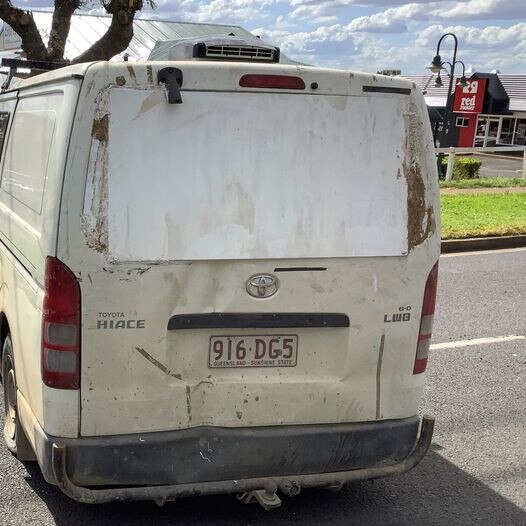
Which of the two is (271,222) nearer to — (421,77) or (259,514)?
(259,514)

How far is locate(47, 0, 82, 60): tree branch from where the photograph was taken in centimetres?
1219

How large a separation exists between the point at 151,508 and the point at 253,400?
92 centimetres

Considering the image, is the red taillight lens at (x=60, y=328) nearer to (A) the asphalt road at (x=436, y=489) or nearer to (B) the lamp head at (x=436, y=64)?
(A) the asphalt road at (x=436, y=489)

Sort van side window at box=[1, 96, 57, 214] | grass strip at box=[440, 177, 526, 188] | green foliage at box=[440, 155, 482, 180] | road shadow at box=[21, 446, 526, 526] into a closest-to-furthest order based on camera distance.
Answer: van side window at box=[1, 96, 57, 214]
road shadow at box=[21, 446, 526, 526]
grass strip at box=[440, 177, 526, 188]
green foliage at box=[440, 155, 482, 180]

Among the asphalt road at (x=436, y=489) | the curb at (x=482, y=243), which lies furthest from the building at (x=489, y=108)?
the asphalt road at (x=436, y=489)

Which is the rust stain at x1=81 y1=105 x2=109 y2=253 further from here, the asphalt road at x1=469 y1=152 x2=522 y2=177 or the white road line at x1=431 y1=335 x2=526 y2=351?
the asphalt road at x1=469 y1=152 x2=522 y2=177

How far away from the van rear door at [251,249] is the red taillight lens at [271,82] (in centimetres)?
3

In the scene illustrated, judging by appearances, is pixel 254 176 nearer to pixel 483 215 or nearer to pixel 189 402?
pixel 189 402

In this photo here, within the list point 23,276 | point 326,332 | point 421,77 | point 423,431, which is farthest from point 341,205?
point 421,77

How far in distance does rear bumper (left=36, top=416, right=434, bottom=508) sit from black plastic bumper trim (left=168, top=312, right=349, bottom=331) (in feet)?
1.58

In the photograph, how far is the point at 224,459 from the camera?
340 centimetres

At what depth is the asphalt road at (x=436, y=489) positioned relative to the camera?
12.4 feet

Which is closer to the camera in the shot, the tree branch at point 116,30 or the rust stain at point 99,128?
the rust stain at point 99,128

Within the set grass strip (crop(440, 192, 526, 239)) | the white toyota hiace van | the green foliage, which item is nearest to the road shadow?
the white toyota hiace van
